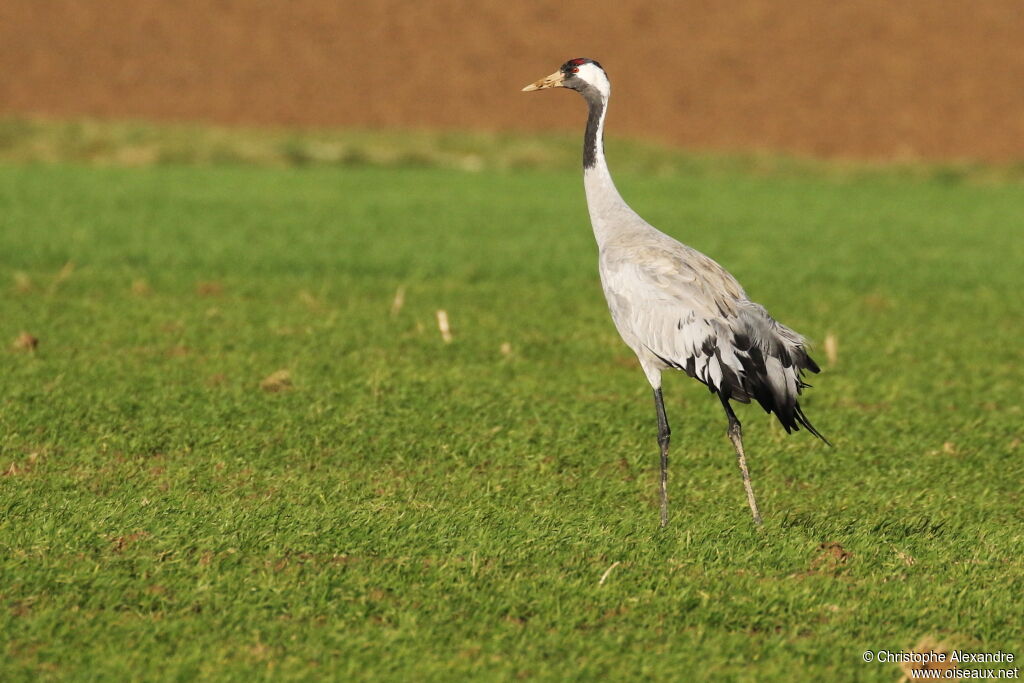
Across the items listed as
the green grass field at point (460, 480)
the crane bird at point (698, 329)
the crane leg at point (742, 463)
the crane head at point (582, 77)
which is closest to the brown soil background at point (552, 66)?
the green grass field at point (460, 480)

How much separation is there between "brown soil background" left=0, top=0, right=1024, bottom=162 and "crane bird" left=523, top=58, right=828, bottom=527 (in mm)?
27866

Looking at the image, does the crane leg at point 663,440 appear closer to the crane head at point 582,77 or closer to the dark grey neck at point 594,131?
the dark grey neck at point 594,131

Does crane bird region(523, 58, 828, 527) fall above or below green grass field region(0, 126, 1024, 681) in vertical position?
above

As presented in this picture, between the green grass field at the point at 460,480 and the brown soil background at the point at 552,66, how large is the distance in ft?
67.7

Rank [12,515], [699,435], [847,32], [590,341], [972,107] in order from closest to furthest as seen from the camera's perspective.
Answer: [12,515]
[699,435]
[590,341]
[972,107]
[847,32]

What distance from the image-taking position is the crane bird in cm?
682

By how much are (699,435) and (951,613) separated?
327 centimetres

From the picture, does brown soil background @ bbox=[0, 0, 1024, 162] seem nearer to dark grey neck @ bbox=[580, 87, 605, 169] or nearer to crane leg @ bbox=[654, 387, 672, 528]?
dark grey neck @ bbox=[580, 87, 605, 169]

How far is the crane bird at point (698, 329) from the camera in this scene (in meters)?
6.82

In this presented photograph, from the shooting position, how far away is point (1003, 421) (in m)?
9.69

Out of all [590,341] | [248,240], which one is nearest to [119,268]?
[248,240]

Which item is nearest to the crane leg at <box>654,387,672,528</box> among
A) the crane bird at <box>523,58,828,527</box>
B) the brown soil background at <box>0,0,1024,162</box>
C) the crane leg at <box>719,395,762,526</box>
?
the crane bird at <box>523,58,828,527</box>

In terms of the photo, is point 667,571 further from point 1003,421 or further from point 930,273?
point 930,273

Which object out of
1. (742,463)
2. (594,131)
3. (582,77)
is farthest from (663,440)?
(582,77)
